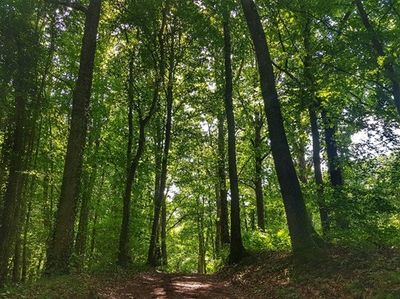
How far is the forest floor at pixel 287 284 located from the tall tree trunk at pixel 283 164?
2.00 ft

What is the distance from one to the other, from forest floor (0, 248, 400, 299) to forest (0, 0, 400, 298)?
0.19ft

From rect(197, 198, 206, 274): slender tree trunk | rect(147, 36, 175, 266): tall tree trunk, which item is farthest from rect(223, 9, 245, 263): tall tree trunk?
rect(197, 198, 206, 274): slender tree trunk

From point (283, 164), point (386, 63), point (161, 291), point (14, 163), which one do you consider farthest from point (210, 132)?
point (161, 291)

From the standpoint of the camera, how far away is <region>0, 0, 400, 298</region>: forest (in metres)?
10.2

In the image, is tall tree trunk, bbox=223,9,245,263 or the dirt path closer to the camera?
the dirt path

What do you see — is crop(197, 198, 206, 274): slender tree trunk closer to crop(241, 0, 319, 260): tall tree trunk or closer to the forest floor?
the forest floor

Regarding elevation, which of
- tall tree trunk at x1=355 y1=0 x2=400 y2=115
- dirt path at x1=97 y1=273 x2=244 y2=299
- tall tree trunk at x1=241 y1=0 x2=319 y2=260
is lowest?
dirt path at x1=97 y1=273 x2=244 y2=299

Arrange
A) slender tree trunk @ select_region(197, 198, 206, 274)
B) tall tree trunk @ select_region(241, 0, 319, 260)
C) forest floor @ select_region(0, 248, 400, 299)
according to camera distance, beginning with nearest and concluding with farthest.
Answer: forest floor @ select_region(0, 248, 400, 299) < tall tree trunk @ select_region(241, 0, 319, 260) < slender tree trunk @ select_region(197, 198, 206, 274)

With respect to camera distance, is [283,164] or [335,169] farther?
[335,169]

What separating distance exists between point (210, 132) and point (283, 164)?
18.2m

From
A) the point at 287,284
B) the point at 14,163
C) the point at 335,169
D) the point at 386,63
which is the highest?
the point at 386,63

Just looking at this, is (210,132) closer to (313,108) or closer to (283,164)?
(313,108)

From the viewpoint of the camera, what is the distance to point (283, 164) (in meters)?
10.6

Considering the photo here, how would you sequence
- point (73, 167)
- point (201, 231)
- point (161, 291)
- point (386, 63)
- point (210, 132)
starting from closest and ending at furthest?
point (161, 291) < point (73, 167) < point (386, 63) < point (210, 132) < point (201, 231)
